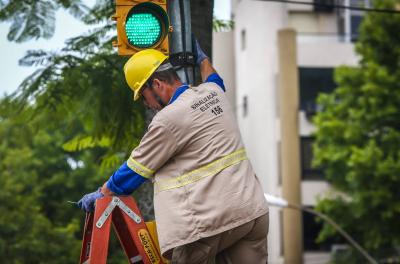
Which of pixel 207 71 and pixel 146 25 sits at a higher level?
pixel 146 25

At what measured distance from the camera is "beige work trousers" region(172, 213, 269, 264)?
21.2ft

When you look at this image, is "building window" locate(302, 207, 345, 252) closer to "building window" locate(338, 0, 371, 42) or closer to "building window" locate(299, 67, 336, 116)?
"building window" locate(299, 67, 336, 116)

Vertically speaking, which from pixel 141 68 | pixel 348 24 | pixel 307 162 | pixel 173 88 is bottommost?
pixel 307 162

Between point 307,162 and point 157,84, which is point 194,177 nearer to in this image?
point 157,84

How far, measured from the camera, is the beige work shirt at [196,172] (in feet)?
20.9

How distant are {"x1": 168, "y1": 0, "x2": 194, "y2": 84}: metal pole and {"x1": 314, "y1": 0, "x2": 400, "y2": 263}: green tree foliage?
21.1 m

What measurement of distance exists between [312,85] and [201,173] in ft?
116

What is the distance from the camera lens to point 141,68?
6.80 metres

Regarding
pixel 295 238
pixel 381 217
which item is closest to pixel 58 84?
pixel 381 217

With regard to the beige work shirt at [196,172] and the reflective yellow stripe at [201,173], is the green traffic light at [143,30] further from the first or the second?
the reflective yellow stripe at [201,173]

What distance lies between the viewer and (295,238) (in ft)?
135

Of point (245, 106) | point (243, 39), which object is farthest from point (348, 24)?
point (245, 106)

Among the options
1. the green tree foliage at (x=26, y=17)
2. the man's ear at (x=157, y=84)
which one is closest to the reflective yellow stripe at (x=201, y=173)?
the man's ear at (x=157, y=84)

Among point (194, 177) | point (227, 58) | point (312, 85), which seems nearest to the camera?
point (194, 177)
